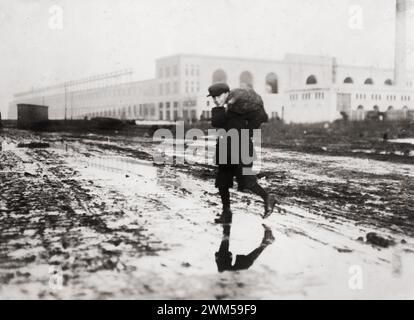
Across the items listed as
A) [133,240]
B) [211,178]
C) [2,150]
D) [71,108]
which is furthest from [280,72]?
[133,240]

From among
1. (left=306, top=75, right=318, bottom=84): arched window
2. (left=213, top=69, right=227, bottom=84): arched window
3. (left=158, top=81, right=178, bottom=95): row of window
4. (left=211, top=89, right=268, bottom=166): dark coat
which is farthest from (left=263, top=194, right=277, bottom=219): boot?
(left=306, top=75, right=318, bottom=84): arched window

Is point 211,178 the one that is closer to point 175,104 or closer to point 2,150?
point 2,150

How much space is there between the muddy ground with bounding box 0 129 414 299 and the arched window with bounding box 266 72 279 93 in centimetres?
7078

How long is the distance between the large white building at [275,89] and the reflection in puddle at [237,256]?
A: 131 ft

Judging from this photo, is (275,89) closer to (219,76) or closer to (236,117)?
(219,76)

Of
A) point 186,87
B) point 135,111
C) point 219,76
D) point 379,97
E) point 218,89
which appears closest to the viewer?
point 218,89

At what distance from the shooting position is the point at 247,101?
5672 mm

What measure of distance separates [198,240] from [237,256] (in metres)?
0.64

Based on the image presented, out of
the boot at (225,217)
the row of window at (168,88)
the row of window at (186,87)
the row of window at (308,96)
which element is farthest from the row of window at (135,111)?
the boot at (225,217)

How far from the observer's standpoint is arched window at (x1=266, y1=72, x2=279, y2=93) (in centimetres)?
7894

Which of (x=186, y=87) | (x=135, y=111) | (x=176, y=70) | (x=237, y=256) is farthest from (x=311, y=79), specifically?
(x=237, y=256)

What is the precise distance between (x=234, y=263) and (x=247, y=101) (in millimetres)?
2099

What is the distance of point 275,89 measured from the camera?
8081 centimetres
